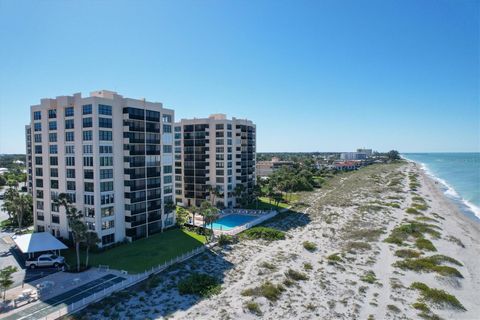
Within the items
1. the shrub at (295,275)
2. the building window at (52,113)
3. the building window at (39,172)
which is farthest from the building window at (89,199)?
the shrub at (295,275)

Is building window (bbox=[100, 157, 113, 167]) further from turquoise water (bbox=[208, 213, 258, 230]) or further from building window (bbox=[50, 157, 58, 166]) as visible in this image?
turquoise water (bbox=[208, 213, 258, 230])

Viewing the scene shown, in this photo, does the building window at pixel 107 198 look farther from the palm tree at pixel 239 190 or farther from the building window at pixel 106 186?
the palm tree at pixel 239 190

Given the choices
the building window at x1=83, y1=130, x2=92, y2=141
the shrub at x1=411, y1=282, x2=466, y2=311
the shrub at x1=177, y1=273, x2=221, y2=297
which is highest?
the building window at x1=83, y1=130, x2=92, y2=141

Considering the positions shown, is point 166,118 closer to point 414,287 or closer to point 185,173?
point 185,173

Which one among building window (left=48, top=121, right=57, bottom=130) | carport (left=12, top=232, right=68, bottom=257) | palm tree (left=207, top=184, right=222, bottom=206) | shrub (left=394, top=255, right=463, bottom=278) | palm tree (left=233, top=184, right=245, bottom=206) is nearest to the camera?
carport (left=12, top=232, right=68, bottom=257)

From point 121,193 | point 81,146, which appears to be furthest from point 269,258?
point 81,146

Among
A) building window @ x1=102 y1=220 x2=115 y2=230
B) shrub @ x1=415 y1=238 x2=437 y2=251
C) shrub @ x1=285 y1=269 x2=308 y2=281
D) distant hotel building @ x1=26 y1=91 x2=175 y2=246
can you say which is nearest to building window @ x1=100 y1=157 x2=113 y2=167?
distant hotel building @ x1=26 y1=91 x2=175 y2=246
